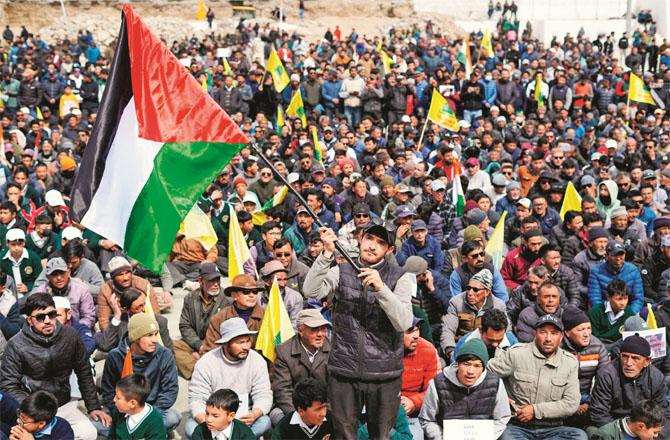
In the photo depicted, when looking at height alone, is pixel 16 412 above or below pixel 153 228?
below

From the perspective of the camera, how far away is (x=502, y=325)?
278 inches

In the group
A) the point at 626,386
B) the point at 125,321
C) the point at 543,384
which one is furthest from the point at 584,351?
the point at 125,321

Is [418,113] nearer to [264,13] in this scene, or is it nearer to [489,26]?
[489,26]

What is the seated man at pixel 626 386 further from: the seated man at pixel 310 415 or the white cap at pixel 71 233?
the white cap at pixel 71 233

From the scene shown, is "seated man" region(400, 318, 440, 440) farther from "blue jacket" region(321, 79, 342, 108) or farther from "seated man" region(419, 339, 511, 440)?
"blue jacket" region(321, 79, 342, 108)

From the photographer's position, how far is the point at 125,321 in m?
7.93

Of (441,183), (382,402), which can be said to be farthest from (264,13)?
(382,402)

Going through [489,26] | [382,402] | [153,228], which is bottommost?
[489,26]

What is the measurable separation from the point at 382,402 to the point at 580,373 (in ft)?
7.92

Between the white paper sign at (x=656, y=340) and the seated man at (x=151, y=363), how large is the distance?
3678 millimetres

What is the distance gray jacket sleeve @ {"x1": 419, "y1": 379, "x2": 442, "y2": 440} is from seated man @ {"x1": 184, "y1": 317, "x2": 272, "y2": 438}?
48.9 inches

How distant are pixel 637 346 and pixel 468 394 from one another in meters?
1.44

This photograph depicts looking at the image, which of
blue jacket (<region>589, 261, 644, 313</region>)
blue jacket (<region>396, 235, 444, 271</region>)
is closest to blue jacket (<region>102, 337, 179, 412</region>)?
blue jacket (<region>396, 235, 444, 271</region>)

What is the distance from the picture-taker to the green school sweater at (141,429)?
6.26m
